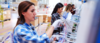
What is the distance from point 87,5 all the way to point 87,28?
0.38ft

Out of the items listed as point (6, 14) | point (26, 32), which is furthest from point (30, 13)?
point (6, 14)

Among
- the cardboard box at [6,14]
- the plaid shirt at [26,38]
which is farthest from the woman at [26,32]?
the cardboard box at [6,14]

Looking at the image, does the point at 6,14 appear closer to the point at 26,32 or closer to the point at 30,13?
the point at 30,13

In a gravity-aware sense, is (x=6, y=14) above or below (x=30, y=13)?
below

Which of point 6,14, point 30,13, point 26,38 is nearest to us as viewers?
point 26,38

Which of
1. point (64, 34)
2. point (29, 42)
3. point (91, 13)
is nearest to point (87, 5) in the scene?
point (91, 13)

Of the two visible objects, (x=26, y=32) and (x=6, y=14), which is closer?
(x=26, y=32)

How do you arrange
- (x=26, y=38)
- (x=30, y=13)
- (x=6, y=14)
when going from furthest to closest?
(x=6, y=14) → (x=30, y=13) → (x=26, y=38)

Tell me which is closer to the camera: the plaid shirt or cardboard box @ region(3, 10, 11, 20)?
the plaid shirt

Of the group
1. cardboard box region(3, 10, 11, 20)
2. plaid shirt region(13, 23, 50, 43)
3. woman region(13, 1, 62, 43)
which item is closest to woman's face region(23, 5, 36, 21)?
woman region(13, 1, 62, 43)

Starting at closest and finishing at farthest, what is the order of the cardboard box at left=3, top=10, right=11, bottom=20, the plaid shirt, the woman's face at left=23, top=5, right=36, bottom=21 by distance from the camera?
the plaid shirt, the woman's face at left=23, top=5, right=36, bottom=21, the cardboard box at left=3, top=10, right=11, bottom=20

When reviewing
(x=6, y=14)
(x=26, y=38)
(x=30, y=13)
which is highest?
(x=30, y=13)

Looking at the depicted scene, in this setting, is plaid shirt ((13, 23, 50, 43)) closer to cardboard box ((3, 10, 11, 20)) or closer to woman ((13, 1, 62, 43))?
woman ((13, 1, 62, 43))

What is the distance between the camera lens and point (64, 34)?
1702mm
